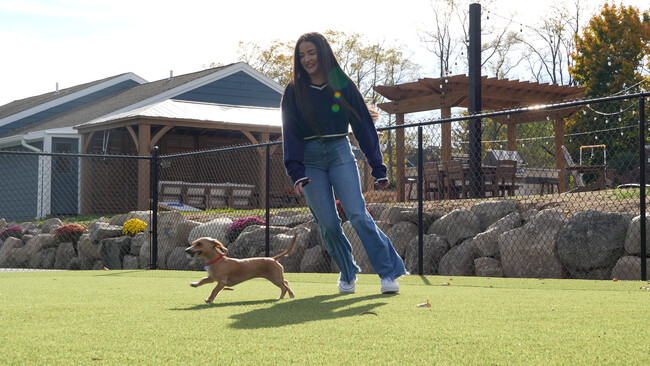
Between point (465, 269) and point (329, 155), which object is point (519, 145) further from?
point (329, 155)

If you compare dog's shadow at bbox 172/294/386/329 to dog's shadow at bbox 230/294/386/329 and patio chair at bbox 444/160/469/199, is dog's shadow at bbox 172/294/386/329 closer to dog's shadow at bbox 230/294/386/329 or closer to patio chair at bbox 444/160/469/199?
dog's shadow at bbox 230/294/386/329

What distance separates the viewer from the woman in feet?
14.6

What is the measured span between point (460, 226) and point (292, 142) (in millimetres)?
4439

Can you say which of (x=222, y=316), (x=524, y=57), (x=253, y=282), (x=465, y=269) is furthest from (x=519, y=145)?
(x=222, y=316)

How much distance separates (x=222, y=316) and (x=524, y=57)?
33900 millimetres

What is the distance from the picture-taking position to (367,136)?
15.3ft

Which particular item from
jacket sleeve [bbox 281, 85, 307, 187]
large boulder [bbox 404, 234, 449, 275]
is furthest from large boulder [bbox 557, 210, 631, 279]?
jacket sleeve [bbox 281, 85, 307, 187]

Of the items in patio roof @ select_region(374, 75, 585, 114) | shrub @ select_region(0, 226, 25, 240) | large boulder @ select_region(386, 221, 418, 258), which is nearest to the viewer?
large boulder @ select_region(386, 221, 418, 258)

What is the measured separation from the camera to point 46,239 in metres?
14.1

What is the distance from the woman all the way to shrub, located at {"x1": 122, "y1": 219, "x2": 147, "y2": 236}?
8.85 metres

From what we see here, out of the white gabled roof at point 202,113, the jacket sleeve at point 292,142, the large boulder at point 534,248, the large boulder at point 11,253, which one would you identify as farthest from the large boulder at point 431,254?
the white gabled roof at point 202,113

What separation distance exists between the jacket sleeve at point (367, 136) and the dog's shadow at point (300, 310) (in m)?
0.87

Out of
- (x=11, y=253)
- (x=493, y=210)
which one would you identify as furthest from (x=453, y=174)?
(x=11, y=253)

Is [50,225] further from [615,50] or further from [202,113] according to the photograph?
[615,50]
